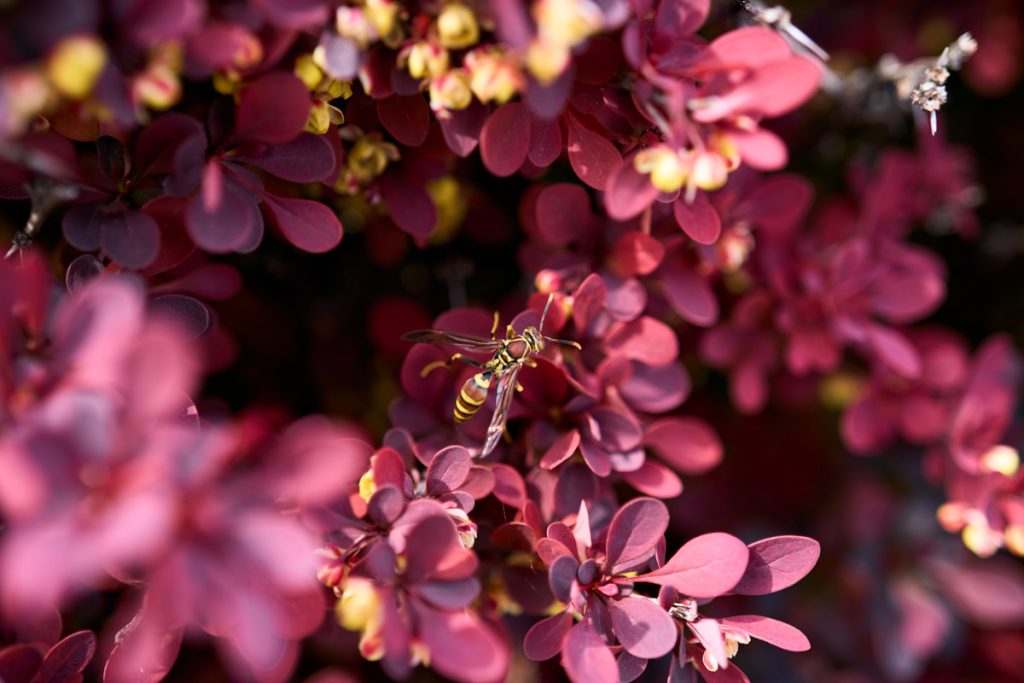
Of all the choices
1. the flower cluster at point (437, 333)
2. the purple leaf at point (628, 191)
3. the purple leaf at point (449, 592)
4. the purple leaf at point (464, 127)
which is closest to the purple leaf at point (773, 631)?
the flower cluster at point (437, 333)

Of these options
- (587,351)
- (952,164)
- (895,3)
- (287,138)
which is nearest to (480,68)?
(287,138)

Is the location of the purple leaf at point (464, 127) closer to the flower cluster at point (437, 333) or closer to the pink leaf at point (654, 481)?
the flower cluster at point (437, 333)

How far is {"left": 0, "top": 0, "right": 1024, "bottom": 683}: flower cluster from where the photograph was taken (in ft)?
1.50

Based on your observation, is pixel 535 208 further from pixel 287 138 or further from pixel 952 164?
pixel 952 164

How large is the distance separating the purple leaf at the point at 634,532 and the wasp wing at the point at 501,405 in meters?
0.12

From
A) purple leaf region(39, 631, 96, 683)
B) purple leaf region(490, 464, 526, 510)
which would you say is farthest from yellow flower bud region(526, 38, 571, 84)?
purple leaf region(39, 631, 96, 683)

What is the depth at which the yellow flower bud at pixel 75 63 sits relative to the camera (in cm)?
46

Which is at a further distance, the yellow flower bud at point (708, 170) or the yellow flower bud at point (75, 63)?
the yellow flower bud at point (708, 170)

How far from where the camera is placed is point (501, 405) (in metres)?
0.67

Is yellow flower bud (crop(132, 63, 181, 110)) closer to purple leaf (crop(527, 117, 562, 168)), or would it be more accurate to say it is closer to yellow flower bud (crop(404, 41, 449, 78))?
yellow flower bud (crop(404, 41, 449, 78))

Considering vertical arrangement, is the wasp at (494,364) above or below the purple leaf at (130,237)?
below

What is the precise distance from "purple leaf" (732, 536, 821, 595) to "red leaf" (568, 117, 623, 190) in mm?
326

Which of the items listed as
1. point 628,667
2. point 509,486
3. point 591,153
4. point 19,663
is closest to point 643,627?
point 628,667

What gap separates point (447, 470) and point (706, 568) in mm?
217
